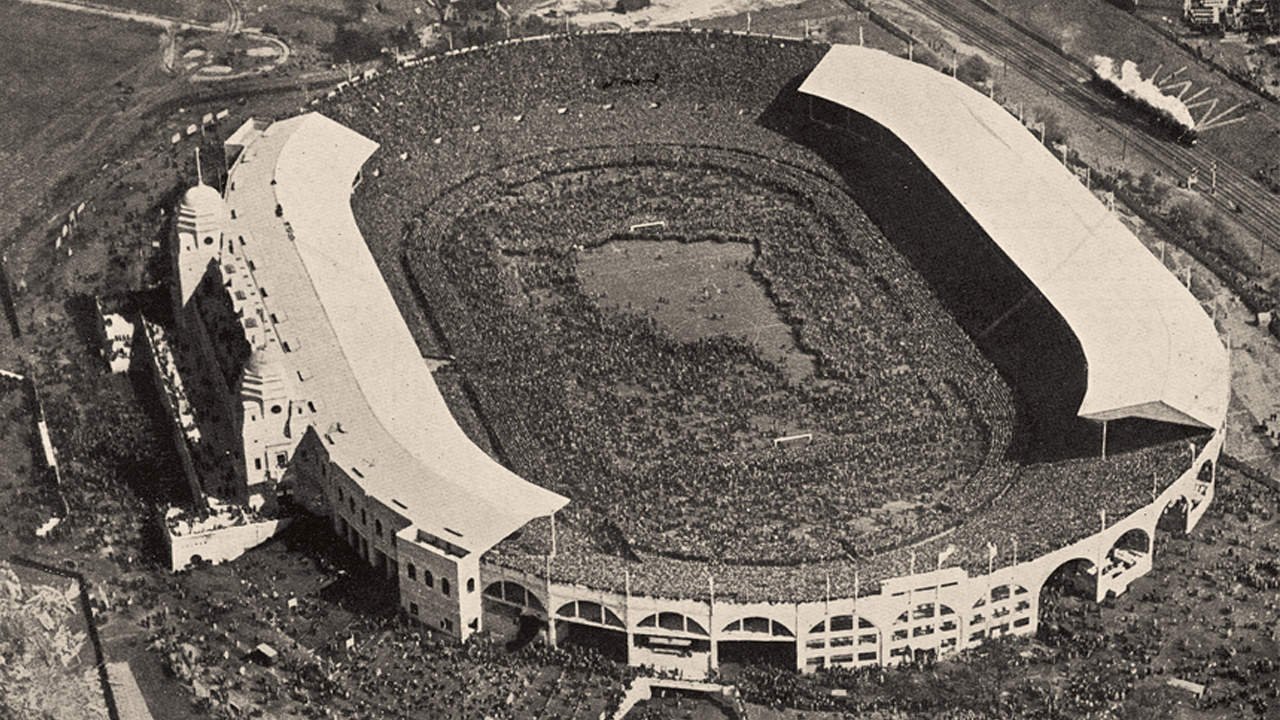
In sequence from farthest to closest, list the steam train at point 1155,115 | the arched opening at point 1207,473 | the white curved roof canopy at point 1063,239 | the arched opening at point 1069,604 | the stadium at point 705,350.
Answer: the steam train at point 1155,115, the white curved roof canopy at point 1063,239, the arched opening at point 1207,473, the stadium at point 705,350, the arched opening at point 1069,604

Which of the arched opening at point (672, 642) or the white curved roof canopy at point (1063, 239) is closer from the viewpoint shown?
the arched opening at point (672, 642)

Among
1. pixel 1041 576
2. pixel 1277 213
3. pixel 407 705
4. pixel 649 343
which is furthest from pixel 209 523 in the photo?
pixel 1277 213

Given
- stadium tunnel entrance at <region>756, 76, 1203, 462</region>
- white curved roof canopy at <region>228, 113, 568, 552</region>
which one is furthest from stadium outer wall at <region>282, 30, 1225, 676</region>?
stadium tunnel entrance at <region>756, 76, 1203, 462</region>

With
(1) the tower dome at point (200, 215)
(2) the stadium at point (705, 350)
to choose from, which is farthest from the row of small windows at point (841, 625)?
(1) the tower dome at point (200, 215)

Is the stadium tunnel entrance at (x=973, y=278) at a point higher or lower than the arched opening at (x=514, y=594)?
higher

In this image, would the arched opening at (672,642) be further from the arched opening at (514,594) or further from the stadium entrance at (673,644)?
the arched opening at (514,594)

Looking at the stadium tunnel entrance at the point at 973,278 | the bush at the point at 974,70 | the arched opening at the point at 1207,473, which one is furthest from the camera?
the bush at the point at 974,70
